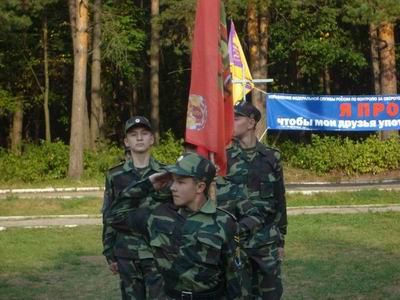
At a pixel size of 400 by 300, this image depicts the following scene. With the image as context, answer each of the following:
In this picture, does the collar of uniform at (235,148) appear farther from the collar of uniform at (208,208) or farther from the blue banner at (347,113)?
the blue banner at (347,113)

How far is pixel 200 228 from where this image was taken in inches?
203

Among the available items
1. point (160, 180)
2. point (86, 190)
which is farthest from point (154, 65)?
point (160, 180)

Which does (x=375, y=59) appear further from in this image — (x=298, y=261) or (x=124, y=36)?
(x=298, y=261)

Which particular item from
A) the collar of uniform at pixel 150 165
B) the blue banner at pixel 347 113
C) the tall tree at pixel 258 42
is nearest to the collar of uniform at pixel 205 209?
the collar of uniform at pixel 150 165

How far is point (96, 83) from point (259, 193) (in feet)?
112

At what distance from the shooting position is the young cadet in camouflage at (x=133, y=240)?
6969mm

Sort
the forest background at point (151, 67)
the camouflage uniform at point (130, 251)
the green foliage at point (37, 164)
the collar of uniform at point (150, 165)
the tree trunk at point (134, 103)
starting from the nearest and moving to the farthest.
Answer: the camouflage uniform at point (130, 251)
the collar of uniform at point (150, 165)
the green foliage at point (37, 164)
the forest background at point (151, 67)
the tree trunk at point (134, 103)

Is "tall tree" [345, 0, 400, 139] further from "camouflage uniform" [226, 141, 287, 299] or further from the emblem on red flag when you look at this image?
the emblem on red flag

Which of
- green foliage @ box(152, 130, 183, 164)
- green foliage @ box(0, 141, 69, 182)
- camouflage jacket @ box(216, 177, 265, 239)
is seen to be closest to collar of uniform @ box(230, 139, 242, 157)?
camouflage jacket @ box(216, 177, 265, 239)

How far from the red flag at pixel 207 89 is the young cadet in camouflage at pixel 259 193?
147 cm

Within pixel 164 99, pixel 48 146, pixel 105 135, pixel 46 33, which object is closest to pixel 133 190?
pixel 48 146

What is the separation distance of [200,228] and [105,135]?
142 ft

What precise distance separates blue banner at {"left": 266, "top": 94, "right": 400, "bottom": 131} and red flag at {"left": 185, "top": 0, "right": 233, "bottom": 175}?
78.2 feet

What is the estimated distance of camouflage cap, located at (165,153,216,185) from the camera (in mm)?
5078
